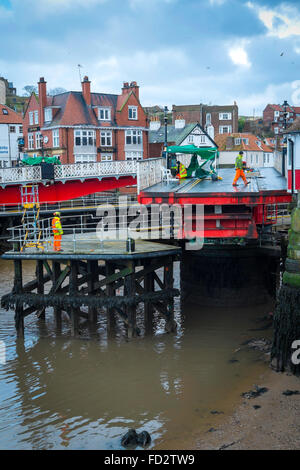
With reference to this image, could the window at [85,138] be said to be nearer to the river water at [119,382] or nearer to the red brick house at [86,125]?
the red brick house at [86,125]

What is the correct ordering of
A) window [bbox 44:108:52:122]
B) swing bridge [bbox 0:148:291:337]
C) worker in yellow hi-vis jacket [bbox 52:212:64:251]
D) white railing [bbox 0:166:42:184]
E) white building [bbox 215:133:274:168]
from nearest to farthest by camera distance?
swing bridge [bbox 0:148:291:337] → worker in yellow hi-vis jacket [bbox 52:212:64:251] → white railing [bbox 0:166:42:184] → window [bbox 44:108:52:122] → white building [bbox 215:133:274:168]

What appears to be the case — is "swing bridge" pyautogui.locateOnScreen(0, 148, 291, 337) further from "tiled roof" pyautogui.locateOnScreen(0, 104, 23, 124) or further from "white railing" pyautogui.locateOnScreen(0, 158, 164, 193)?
"tiled roof" pyautogui.locateOnScreen(0, 104, 23, 124)

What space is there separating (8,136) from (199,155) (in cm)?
3462

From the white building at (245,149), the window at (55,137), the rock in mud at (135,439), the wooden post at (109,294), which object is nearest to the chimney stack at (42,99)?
the window at (55,137)

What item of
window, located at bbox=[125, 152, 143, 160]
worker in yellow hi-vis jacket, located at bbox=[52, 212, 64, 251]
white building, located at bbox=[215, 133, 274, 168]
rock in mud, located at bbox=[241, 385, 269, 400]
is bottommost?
rock in mud, located at bbox=[241, 385, 269, 400]

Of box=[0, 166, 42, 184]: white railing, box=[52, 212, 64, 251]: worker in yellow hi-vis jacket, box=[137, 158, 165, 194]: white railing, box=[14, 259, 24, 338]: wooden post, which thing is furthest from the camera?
box=[0, 166, 42, 184]: white railing

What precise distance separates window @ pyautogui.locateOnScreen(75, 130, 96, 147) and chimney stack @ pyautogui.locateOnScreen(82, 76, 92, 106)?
134 inches

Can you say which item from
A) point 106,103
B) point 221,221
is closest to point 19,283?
point 221,221

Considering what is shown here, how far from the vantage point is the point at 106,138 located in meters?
50.9

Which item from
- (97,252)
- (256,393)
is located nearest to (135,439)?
(256,393)

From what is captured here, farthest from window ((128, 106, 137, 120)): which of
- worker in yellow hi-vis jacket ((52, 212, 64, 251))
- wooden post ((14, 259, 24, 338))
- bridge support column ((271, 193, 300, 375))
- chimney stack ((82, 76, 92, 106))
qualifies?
bridge support column ((271, 193, 300, 375))

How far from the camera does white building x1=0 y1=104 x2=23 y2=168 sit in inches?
2079

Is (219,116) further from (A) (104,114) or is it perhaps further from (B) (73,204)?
(B) (73,204)

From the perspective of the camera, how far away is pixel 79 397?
568 inches
